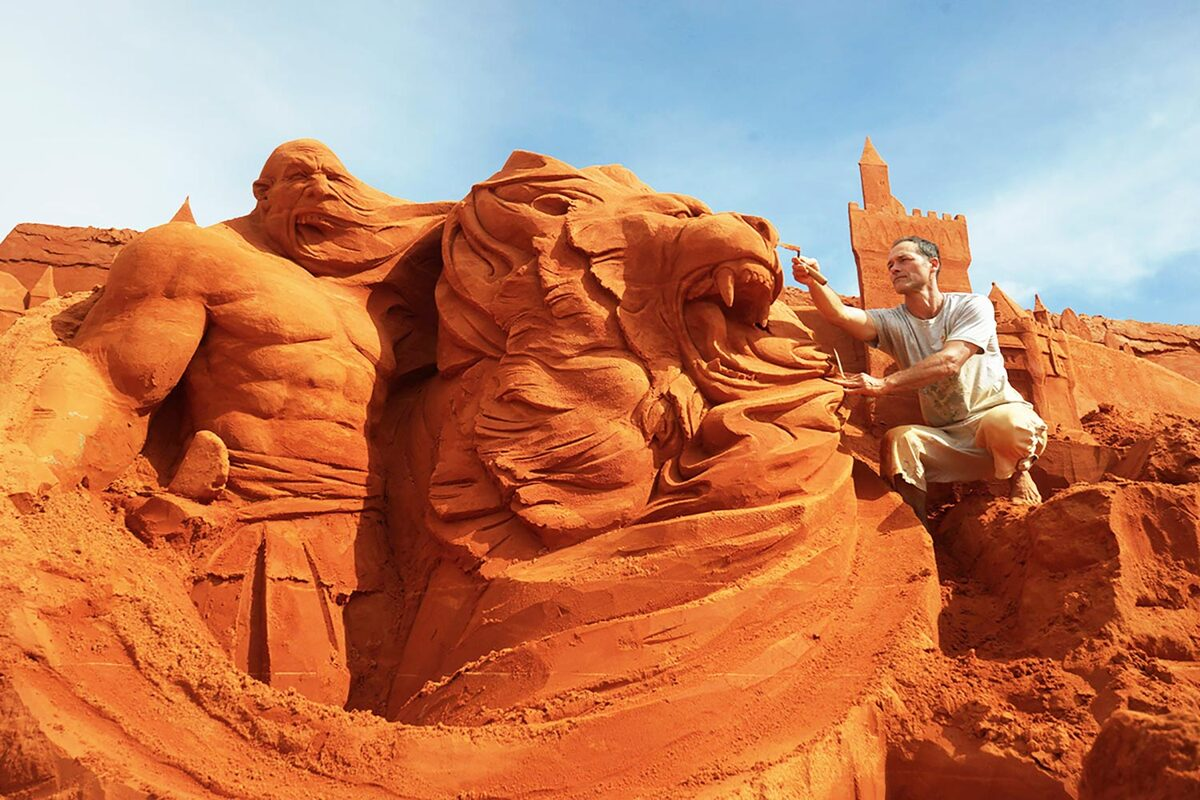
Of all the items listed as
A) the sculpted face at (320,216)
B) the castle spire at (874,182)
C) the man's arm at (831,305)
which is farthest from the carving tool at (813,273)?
the castle spire at (874,182)

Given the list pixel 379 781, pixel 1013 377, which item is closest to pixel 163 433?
pixel 379 781

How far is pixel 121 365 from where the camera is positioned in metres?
→ 4.33

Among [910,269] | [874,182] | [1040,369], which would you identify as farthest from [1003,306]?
[874,182]

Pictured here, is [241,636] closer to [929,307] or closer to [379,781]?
[379,781]

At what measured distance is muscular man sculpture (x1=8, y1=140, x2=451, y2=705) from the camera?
13.3ft

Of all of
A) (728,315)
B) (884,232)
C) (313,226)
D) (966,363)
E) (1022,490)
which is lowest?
(1022,490)

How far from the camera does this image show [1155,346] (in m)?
14.1

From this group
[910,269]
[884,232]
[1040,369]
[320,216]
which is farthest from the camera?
[884,232]

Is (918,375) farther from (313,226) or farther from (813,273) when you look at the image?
(313,226)

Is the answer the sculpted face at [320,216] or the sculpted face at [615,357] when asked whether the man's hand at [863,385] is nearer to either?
the sculpted face at [615,357]

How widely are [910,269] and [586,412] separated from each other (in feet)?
5.61

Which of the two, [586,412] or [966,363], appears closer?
[586,412]

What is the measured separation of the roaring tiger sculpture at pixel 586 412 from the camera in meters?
3.82

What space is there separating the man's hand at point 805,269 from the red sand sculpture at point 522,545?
0.19 m
